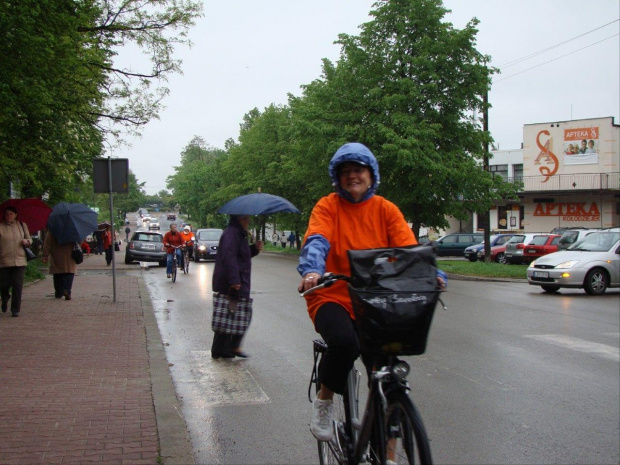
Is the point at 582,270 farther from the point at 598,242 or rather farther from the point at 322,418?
the point at 322,418

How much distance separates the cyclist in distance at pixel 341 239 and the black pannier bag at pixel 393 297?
A: 40 centimetres

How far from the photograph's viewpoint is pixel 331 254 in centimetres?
382

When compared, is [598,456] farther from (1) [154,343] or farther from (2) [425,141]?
(2) [425,141]

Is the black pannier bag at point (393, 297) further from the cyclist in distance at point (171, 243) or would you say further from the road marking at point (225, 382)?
the cyclist in distance at point (171, 243)

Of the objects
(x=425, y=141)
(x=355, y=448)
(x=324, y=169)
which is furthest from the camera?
(x=324, y=169)

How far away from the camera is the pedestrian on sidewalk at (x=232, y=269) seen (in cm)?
821

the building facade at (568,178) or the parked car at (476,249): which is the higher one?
the building facade at (568,178)

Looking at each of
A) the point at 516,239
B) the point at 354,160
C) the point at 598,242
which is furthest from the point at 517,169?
the point at 354,160

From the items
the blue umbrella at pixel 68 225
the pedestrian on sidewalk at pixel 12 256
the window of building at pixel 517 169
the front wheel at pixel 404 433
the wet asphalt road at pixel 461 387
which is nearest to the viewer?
the front wheel at pixel 404 433

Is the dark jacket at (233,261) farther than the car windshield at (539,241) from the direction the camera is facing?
No

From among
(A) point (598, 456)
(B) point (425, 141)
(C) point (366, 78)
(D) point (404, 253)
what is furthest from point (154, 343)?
(C) point (366, 78)

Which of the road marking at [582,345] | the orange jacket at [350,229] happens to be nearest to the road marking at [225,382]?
the orange jacket at [350,229]

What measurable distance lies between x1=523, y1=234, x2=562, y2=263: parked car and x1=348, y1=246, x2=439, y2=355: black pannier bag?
29.9m

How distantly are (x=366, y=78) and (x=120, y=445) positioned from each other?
86.9 feet
